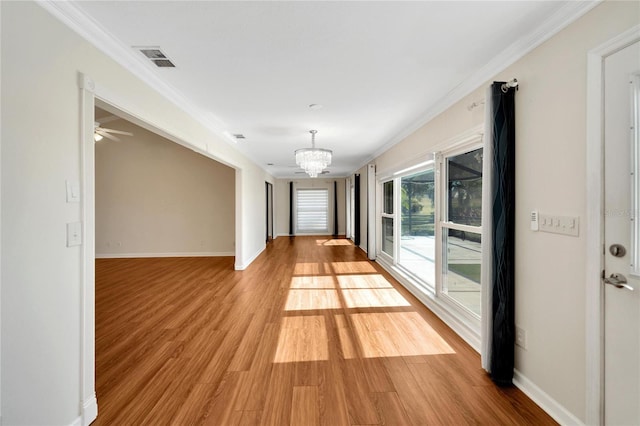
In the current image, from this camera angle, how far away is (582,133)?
59.3 inches

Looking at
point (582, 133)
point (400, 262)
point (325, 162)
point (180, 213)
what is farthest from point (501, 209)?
point (180, 213)

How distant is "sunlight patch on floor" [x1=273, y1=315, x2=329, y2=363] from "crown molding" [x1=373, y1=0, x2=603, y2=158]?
9.03 feet

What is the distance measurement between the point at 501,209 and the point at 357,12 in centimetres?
167

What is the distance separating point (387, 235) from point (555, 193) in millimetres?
4465

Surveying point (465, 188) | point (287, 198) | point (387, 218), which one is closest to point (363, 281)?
point (387, 218)

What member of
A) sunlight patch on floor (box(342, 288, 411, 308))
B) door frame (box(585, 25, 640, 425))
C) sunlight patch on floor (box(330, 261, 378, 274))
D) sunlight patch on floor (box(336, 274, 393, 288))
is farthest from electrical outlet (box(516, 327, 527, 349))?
sunlight patch on floor (box(330, 261, 378, 274))

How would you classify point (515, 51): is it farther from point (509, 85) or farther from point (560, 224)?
point (560, 224)

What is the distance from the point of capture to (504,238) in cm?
197

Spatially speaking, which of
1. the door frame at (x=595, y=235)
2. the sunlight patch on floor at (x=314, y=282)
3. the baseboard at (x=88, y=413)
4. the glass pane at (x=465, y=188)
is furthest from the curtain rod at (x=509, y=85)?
the baseboard at (x=88, y=413)

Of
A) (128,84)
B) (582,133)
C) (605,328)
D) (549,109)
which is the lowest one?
(605,328)

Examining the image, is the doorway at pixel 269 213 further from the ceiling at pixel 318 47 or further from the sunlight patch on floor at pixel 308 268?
the ceiling at pixel 318 47

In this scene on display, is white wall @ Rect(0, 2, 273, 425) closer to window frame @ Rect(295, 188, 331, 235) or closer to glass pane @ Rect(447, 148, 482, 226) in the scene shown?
glass pane @ Rect(447, 148, 482, 226)

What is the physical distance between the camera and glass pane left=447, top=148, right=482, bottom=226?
2.64 metres

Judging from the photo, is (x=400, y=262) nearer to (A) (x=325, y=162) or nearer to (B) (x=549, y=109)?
(A) (x=325, y=162)
